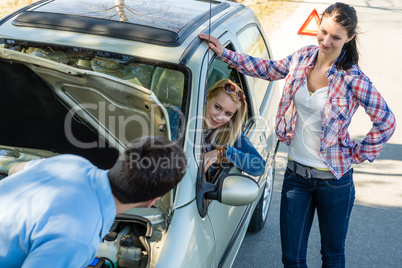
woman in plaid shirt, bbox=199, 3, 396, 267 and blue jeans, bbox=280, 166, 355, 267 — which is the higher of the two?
woman in plaid shirt, bbox=199, 3, 396, 267

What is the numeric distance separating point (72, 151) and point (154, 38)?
0.85m

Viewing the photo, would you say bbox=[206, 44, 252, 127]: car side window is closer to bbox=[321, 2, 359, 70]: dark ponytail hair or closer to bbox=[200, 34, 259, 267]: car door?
bbox=[200, 34, 259, 267]: car door

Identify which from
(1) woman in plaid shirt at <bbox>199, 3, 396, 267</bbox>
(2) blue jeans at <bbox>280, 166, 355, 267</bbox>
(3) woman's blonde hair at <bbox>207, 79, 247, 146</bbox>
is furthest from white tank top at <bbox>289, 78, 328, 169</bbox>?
(3) woman's blonde hair at <bbox>207, 79, 247, 146</bbox>

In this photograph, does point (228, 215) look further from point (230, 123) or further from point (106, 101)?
point (106, 101)

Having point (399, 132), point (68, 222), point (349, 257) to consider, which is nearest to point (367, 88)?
point (68, 222)

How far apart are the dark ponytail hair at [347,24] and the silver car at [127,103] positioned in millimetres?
678

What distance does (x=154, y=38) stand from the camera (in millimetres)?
2869

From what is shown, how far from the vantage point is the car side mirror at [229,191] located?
2529 mm

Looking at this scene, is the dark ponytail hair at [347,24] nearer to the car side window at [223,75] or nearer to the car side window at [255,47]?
the car side window at [223,75]

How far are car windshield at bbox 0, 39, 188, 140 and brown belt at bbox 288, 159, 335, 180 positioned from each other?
2.58 feet

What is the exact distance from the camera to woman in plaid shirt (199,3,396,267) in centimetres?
270

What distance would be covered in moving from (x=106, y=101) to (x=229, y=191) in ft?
2.64

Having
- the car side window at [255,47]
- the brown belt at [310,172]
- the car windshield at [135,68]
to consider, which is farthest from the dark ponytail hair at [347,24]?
the car side window at [255,47]

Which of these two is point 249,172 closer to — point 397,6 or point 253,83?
point 253,83
